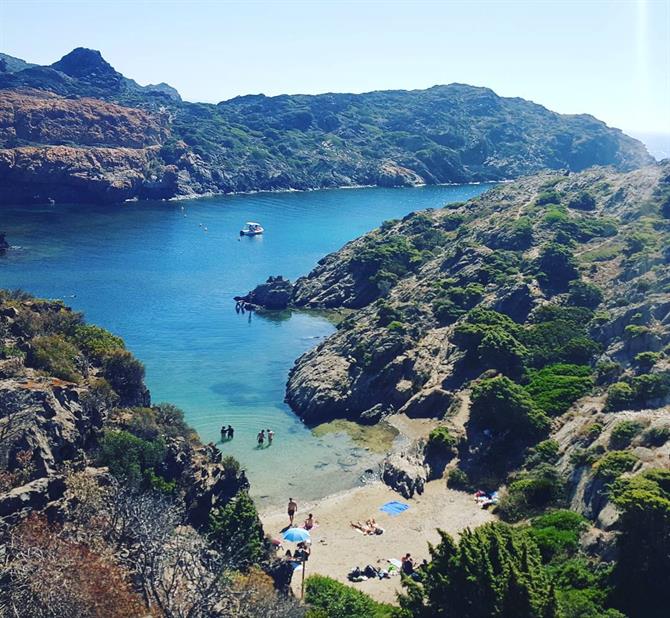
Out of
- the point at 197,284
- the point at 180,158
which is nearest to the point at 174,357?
the point at 197,284

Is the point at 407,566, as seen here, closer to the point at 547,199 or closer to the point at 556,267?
the point at 556,267

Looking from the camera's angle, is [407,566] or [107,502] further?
[407,566]

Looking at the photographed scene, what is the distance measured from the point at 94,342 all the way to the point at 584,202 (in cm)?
7113

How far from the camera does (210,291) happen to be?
298ft

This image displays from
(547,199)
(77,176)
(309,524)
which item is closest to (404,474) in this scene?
(309,524)

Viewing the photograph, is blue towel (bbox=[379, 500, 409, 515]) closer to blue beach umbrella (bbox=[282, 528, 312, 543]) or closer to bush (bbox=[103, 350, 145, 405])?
blue beach umbrella (bbox=[282, 528, 312, 543])

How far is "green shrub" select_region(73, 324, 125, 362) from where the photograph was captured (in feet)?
138

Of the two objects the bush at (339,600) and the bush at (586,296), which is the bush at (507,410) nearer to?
the bush at (339,600)

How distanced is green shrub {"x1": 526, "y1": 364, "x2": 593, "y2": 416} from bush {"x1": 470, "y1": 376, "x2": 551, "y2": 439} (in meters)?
1.23

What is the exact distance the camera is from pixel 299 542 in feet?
109

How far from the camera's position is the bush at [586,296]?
6025 cm

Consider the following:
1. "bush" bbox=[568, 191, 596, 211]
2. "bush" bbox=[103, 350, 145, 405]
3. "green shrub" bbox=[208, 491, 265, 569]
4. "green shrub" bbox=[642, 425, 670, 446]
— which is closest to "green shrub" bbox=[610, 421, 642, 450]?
"green shrub" bbox=[642, 425, 670, 446]

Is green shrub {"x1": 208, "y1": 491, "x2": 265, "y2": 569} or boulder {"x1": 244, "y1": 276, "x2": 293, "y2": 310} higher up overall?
boulder {"x1": 244, "y1": 276, "x2": 293, "y2": 310}

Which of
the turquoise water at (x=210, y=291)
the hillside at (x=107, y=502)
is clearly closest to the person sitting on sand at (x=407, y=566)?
the hillside at (x=107, y=502)
